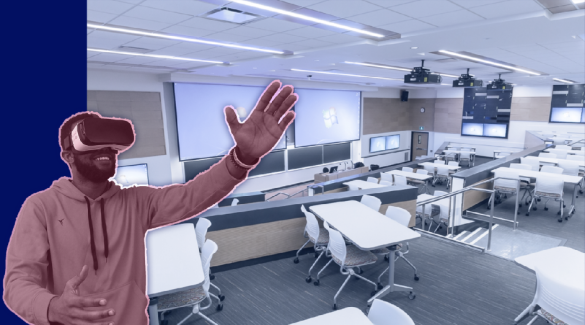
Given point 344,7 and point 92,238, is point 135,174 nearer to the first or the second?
point 344,7

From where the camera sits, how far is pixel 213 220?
155 inches

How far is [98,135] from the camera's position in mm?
1056

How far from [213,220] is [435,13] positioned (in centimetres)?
334

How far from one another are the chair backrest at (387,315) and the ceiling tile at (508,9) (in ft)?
9.46

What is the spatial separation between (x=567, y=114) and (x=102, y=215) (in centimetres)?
1594

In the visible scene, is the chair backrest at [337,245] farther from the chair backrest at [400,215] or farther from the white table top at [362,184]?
the white table top at [362,184]

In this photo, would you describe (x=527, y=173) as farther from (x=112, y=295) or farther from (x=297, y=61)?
(x=112, y=295)

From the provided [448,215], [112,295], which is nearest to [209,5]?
[112,295]

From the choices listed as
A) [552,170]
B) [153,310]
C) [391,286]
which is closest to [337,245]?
[391,286]

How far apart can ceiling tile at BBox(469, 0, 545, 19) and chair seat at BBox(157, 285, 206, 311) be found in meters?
3.71

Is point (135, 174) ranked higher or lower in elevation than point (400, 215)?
lower

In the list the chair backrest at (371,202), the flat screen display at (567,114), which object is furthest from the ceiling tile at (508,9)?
the flat screen display at (567,114)

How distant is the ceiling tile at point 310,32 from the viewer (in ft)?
12.9

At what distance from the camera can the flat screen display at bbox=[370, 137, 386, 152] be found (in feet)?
46.1
